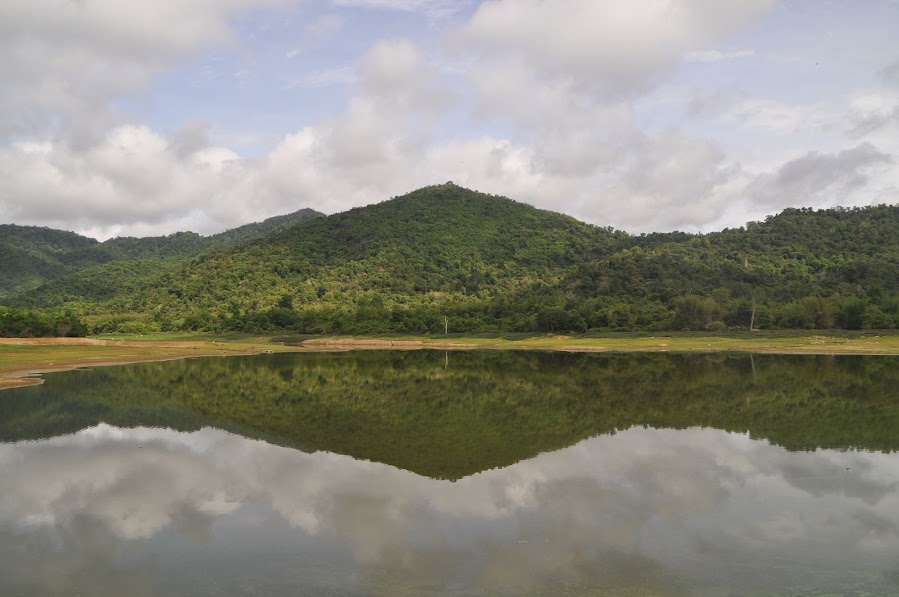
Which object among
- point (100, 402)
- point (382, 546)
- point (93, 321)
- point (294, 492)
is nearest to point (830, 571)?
point (382, 546)

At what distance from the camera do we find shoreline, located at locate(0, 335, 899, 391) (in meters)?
63.1

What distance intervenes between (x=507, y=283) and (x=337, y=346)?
70.2 meters

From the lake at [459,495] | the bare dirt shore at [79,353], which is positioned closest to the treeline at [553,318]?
the bare dirt shore at [79,353]

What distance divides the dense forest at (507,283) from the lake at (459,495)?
69.0 meters

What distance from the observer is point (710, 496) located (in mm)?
16828

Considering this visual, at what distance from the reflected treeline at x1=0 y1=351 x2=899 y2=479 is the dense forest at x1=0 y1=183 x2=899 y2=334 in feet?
153

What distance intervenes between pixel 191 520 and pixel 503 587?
29.0 ft

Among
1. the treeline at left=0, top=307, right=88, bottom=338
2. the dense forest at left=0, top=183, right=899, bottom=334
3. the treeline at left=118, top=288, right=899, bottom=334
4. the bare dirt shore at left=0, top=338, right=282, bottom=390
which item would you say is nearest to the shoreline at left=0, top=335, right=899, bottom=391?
the bare dirt shore at left=0, top=338, right=282, bottom=390

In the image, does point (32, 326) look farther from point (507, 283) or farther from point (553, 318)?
point (507, 283)

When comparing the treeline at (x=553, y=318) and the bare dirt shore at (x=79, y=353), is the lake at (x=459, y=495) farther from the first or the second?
the treeline at (x=553, y=318)

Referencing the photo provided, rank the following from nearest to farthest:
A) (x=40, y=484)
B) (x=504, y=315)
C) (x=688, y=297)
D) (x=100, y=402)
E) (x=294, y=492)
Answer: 1. (x=294, y=492)
2. (x=40, y=484)
3. (x=100, y=402)
4. (x=688, y=297)
5. (x=504, y=315)

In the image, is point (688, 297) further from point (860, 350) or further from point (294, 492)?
point (294, 492)

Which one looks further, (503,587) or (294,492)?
(294,492)

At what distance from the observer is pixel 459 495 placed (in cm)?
1717
